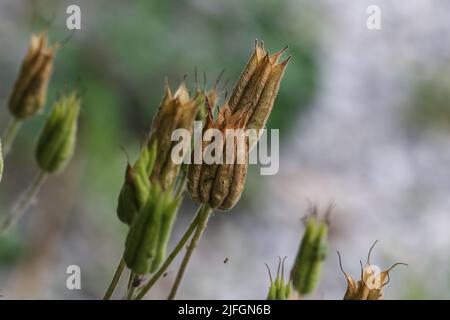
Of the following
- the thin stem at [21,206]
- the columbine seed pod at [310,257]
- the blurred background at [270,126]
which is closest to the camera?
the thin stem at [21,206]

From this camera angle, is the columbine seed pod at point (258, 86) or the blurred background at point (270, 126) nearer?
the columbine seed pod at point (258, 86)

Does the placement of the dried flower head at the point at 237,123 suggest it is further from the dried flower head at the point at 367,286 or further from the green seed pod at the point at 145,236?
the dried flower head at the point at 367,286

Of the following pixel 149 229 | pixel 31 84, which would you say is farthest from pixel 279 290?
pixel 31 84

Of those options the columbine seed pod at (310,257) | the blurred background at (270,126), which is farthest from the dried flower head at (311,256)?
the blurred background at (270,126)

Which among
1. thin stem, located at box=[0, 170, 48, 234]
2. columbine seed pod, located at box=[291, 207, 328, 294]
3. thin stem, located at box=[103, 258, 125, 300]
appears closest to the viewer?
thin stem, located at box=[103, 258, 125, 300]

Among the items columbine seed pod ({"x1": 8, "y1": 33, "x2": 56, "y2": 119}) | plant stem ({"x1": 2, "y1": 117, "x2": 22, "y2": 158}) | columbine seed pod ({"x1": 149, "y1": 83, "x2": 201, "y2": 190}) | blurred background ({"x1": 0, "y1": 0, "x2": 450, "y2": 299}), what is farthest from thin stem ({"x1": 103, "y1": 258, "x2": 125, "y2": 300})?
blurred background ({"x1": 0, "y1": 0, "x2": 450, "y2": 299})

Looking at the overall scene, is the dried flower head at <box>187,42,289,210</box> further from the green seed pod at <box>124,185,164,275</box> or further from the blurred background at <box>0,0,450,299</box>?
the blurred background at <box>0,0,450,299</box>

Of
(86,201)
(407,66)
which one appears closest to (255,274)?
(86,201)
